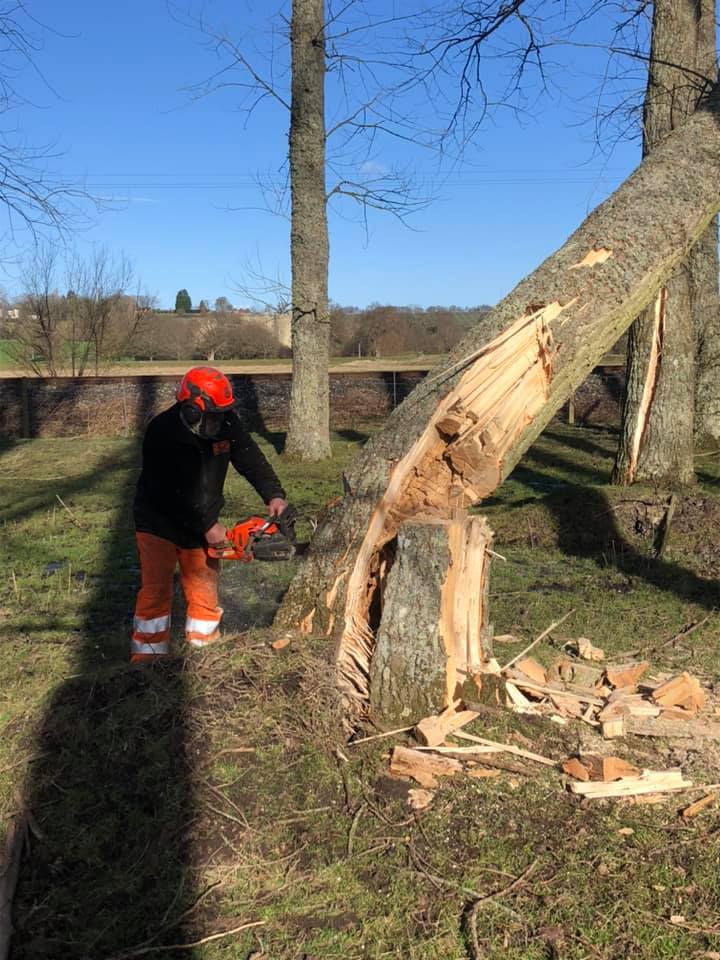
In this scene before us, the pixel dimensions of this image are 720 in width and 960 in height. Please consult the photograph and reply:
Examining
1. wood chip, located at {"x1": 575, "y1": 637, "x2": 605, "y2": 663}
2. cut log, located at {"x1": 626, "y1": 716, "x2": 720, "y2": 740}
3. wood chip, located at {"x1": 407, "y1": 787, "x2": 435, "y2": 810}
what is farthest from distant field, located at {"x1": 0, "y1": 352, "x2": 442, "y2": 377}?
wood chip, located at {"x1": 407, "y1": 787, "x2": 435, "y2": 810}

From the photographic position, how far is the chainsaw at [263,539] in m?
4.30

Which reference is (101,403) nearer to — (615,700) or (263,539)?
(263,539)

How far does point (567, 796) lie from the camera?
3193 mm

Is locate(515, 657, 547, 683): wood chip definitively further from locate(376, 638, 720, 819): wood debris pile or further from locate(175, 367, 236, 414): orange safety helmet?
locate(175, 367, 236, 414): orange safety helmet

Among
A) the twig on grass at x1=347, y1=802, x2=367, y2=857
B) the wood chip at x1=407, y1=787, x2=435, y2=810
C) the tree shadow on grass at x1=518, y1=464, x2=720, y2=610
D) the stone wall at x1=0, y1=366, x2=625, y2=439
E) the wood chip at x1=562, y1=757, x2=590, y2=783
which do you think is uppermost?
the stone wall at x1=0, y1=366, x2=625, y2=439

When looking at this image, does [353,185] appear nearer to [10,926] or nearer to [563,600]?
[563,600]

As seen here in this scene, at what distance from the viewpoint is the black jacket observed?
445 cm

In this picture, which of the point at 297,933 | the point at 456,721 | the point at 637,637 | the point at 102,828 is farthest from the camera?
the point at 637,637

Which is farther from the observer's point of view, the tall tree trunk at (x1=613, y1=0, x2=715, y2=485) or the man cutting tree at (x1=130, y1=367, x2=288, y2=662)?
the tall tree trunk at (x1=613, y1=0, x2=715, y2=485)

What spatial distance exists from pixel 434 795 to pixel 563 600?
2.92 meters

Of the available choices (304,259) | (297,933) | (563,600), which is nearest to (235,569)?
(563,600)


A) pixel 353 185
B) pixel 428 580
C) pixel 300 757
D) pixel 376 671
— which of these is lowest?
pixel 300 757

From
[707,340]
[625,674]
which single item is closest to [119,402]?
[707,340]

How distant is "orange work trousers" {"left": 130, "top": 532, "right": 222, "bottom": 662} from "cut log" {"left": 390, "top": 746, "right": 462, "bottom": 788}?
1530mm
